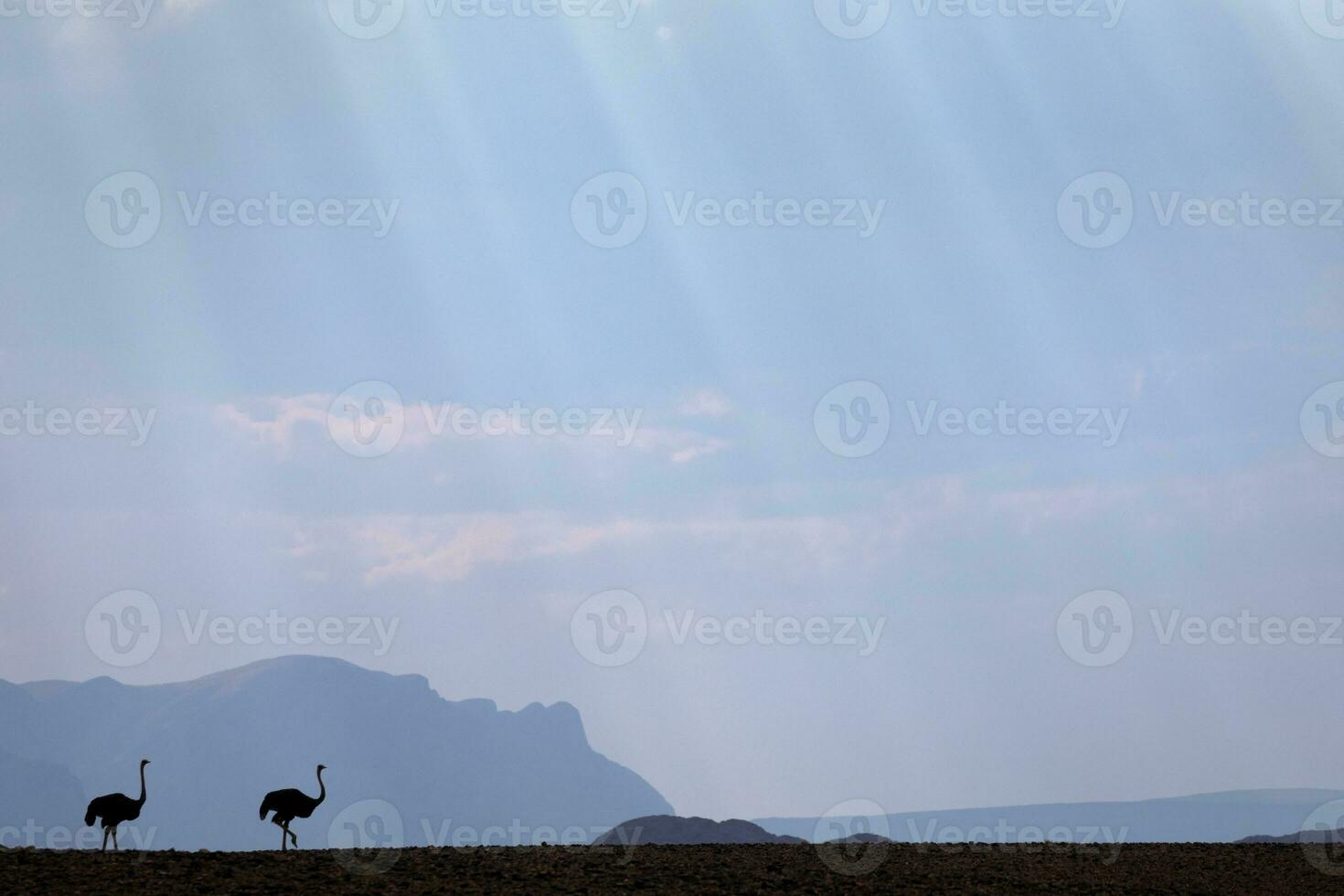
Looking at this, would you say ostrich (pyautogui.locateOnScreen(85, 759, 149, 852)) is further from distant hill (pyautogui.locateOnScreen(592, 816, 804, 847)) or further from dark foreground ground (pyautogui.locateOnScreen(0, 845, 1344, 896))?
distant hill (pyautogui.locateOnScreen(592, 816, 804, 847))

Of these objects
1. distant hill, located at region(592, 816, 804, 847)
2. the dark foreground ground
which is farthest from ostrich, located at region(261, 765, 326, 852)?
distant hill, located at region(592, 816, 804, 847)

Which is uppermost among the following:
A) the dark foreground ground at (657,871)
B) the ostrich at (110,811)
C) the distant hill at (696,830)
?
the distant hill at (696,830)

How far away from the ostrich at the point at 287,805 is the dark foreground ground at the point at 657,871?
2.25 meters

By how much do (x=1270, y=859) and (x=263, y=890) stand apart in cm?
2105

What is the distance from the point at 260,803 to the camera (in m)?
26.3

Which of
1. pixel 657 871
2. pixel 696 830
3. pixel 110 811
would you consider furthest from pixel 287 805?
pixel 696 830

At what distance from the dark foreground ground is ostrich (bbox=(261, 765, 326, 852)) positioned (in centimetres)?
225

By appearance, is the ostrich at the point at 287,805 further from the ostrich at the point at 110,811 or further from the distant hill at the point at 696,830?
the distant hill at the point at 696,830

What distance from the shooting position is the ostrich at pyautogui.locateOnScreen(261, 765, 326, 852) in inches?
1059

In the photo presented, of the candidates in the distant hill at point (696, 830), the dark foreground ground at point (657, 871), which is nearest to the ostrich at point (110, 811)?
the dark foreground ground at point (657, 871)

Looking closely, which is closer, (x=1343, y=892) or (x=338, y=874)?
(x=338, y=874)

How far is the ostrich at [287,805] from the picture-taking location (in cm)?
2691

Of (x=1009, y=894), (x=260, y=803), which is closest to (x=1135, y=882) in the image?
(x=1009, y=894)

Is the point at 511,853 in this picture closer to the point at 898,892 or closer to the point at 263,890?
the point at 263,890
